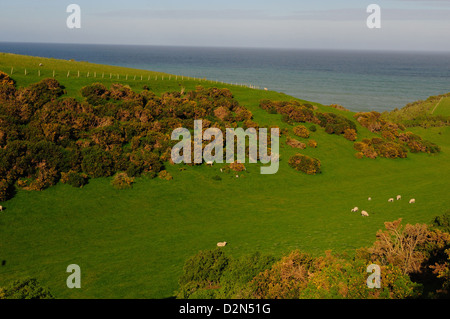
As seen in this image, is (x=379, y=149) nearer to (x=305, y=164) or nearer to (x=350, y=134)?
(x=350, y=134)

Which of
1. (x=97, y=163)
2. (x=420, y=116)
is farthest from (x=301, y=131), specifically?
(x=420, y=116)

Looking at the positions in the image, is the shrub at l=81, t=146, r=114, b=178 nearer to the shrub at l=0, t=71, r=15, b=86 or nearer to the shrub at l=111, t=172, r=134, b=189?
the shrub at l=111, t=172, r=134, b=189

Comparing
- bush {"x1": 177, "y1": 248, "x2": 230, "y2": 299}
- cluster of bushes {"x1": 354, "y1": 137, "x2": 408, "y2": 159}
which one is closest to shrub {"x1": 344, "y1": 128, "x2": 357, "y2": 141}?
cluster of bushes {"x1": 354, "y1": 137, "x2": 408, "y2": 159}

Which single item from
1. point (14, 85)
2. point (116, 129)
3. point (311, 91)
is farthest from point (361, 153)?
point (311, 91)

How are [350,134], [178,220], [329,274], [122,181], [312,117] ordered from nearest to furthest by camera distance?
[329,274], [178,220], [122,181], [350,134], [312,117]

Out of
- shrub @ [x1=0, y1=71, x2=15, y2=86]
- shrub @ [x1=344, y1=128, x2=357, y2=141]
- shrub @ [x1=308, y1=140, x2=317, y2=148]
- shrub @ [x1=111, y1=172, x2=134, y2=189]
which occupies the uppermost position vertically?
shrub @ [x1=0, y1=71, x2=15, y2=86]

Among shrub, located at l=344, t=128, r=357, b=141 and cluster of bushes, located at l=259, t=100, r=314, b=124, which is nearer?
shrub, located at l=344, t=128, r=357, b=141
